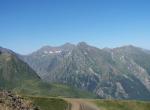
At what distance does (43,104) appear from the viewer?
12000cm

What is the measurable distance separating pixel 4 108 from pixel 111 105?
9374 cm

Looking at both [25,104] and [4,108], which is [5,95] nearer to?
[25,104]

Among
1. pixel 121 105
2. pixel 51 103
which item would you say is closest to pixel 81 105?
pixel 51 103

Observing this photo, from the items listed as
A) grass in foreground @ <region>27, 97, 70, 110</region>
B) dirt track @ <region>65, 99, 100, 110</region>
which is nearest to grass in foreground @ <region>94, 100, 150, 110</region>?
dirt track @ <region>65, 99, 100, 110</region>

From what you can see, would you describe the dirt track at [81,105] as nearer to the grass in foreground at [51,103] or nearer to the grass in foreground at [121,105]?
the grass in foreground at [51,103]

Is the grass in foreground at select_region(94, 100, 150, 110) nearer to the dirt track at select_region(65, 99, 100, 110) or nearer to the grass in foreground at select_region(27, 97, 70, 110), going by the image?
the dirt track at select_region(65, 99, 100, 110)

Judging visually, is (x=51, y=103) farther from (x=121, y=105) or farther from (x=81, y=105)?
(x=121, y=105)

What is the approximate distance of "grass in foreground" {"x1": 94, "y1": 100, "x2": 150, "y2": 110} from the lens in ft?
431

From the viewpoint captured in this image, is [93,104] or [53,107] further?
[93,104]

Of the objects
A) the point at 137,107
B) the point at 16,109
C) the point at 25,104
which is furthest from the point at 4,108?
the point at 137,107

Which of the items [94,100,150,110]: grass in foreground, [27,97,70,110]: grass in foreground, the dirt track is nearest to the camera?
[27,97,70,110]: grass in foreground

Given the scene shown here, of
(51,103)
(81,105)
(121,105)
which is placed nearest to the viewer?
(51,103)

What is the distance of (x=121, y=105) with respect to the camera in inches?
5241

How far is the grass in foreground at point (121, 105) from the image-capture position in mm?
131350
